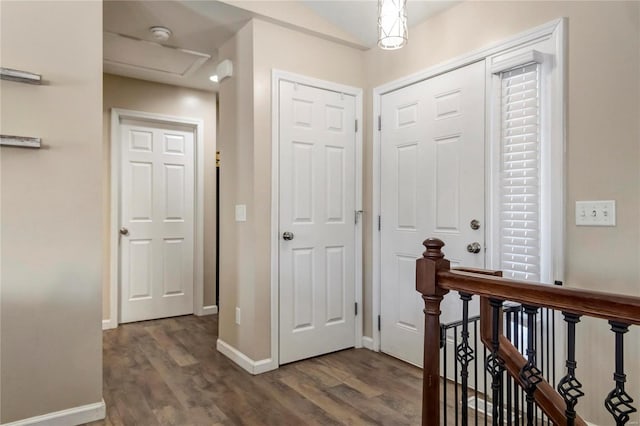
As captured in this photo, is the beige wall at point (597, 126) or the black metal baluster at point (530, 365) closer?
the black metal baluster at point (530, 365)

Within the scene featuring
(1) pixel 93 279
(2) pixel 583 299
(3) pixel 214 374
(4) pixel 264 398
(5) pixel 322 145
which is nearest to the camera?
(2) pixel 583 299

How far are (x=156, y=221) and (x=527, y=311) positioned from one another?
3.83 meters

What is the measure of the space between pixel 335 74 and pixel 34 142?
2.08 metres

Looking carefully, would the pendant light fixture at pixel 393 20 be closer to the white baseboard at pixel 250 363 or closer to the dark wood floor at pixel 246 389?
the dark wood floor at pixel 246 389

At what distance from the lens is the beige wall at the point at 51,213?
1946 mm

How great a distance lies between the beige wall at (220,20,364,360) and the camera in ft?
9.12

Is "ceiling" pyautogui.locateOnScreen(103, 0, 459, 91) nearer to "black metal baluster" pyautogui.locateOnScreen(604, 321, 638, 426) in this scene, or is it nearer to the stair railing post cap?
the stair railing post cap

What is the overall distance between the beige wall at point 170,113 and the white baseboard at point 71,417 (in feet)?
6.16

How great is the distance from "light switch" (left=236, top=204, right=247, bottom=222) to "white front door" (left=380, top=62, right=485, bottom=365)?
1.06 m

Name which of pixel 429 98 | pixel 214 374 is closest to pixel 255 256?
pixel 214 374

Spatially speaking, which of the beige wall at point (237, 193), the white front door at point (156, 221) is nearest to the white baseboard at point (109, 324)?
the white front door at point (156, 221)

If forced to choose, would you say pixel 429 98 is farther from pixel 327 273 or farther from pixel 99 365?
pixel 99 365

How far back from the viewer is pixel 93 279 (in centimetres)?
214

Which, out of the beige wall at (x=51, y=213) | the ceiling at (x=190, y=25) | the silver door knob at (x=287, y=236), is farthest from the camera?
the silver door knob at (x=287, y=236)
